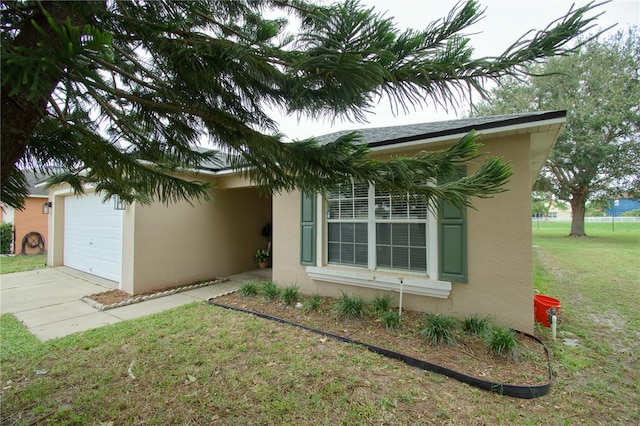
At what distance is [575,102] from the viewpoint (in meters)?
17.1

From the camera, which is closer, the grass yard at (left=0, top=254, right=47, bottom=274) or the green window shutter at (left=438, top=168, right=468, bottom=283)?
the green window shutter at (left=438, top=168, right=468, bottom=283)

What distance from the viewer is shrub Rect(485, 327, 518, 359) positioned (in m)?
3.45

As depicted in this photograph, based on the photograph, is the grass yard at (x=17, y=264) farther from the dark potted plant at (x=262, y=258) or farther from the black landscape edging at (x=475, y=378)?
the black landscape edging at (x=475, y=378)

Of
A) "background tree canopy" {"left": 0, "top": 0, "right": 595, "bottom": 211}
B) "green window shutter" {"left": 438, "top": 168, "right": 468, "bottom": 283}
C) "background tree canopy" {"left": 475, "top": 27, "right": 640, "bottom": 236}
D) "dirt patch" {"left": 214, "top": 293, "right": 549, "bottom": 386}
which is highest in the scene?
"background tree canopy" {"left": 475, "top": 27, "right": 640, "bottom": 236}

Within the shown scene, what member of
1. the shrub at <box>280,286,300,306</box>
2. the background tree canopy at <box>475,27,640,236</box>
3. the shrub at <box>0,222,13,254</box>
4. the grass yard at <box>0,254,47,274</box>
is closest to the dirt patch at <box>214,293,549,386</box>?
the shrub at <box>280,286,300,306</box>

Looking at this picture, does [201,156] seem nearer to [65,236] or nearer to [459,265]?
[459,265]

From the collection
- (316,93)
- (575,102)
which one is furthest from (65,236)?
(575,102)

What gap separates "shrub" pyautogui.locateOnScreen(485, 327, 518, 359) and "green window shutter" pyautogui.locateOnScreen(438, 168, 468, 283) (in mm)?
970

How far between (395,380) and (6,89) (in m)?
3.79

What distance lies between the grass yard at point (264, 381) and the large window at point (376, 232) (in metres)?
1.87

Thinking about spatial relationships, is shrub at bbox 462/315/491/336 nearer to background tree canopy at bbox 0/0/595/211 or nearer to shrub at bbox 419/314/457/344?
shrub at bbox 419/314/457/344

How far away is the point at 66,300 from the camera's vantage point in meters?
6.27

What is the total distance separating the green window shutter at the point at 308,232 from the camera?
5910 mm

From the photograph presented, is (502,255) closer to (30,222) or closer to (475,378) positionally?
(475,378)
